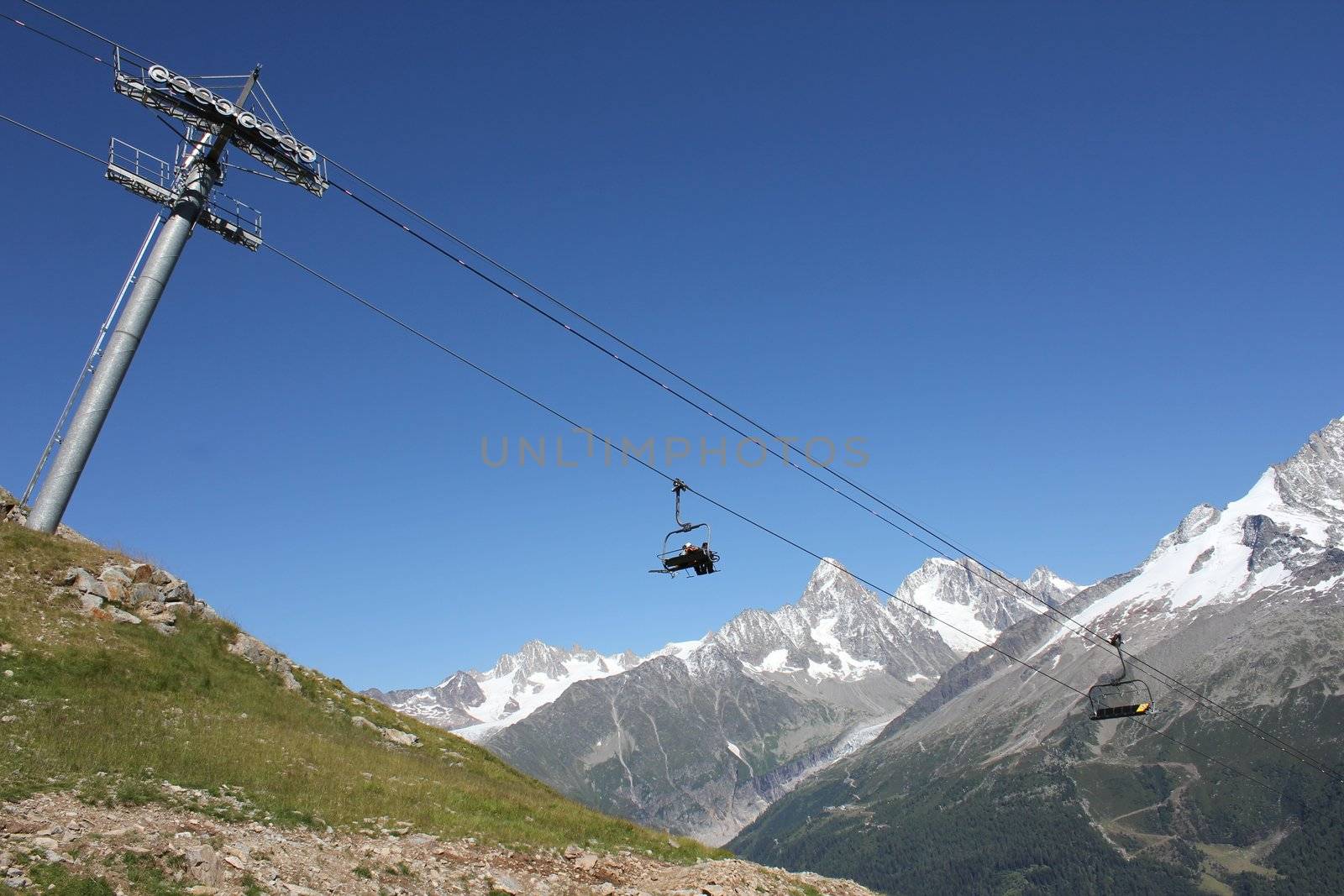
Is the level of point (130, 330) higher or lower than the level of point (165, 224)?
lower

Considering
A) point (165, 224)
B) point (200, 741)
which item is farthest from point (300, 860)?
point (165, 224)

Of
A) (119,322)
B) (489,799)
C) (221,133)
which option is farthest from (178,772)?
(221,133)

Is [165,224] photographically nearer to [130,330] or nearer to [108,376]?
[130,330]

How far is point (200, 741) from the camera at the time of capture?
2642cm

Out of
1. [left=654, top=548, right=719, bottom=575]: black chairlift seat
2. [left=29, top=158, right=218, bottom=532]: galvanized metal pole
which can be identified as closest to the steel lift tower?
[left=29, top=158, right=218, bottom=532]: galvanized metal pole

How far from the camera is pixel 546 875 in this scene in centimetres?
2358

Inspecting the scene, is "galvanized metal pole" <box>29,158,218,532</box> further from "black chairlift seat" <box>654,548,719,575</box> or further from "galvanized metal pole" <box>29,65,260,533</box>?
"black chairlift seat" <box>654,548,719,575</box>

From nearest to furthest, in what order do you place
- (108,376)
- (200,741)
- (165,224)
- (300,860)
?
(300,860), (200,741), (108,376), (165,224)

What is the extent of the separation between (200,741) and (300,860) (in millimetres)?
9154

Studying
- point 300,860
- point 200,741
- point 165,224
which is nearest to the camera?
point 300,860

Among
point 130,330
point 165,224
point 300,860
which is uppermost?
point 165,224

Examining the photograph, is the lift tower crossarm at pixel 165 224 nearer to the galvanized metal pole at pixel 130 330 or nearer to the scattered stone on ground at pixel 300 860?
the galvanized metal pole at pixel 130 330

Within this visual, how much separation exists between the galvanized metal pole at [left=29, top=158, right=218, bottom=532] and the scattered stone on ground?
61.3ft

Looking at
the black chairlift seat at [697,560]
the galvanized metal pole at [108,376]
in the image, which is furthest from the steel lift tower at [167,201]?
the black chairlift seat at [697,560]
